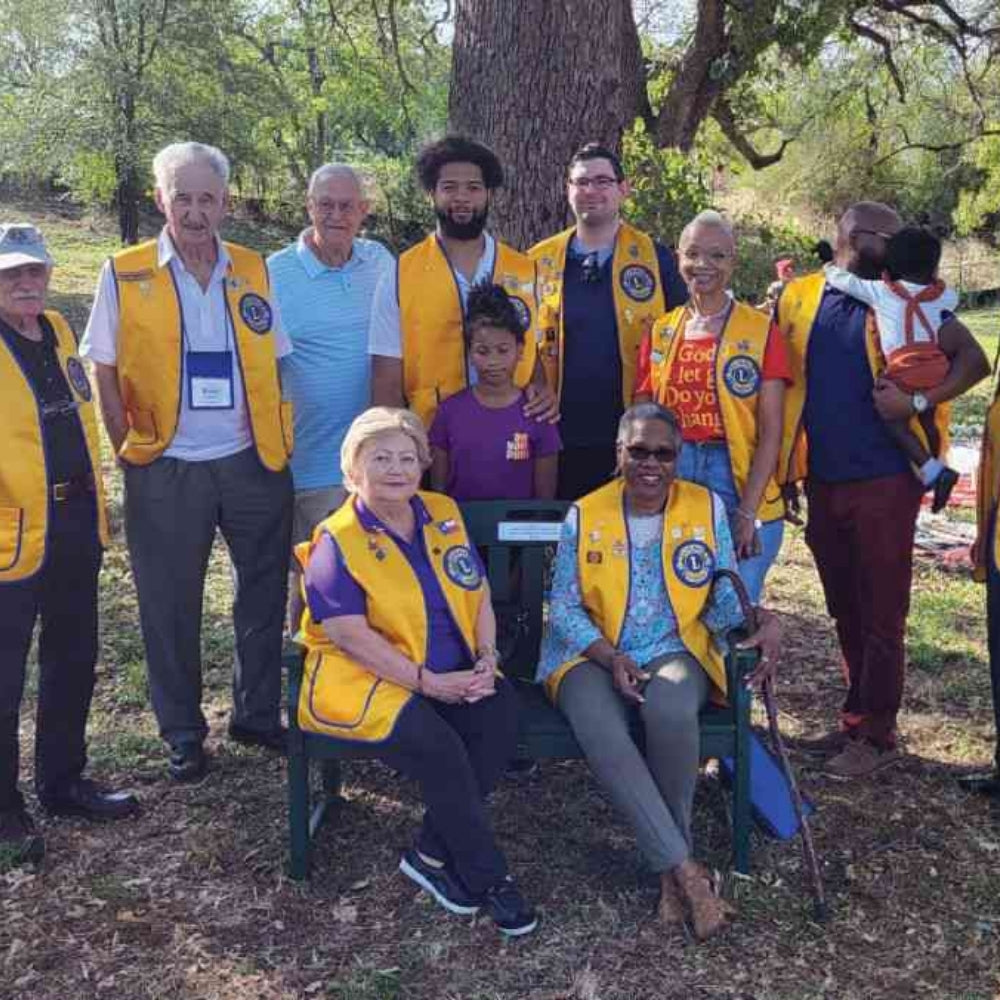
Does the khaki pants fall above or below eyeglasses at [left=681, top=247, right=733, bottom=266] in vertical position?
below

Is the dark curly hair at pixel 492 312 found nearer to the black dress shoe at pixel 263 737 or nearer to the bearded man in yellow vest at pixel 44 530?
the bearded man in yellow vest at pixel 44 530

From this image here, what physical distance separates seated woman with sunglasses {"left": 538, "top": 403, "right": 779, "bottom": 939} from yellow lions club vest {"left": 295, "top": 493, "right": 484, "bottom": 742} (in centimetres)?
37

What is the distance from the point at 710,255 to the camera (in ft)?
12.7

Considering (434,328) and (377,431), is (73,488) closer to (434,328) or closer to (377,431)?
(377,431)

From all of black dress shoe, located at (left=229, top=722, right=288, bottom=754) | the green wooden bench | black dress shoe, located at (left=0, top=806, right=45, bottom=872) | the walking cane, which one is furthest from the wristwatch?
black dress shoe, located at (left=0, top=806, right=45, bottom=872)

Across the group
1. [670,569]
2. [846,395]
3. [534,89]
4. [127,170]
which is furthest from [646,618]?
[127,170]

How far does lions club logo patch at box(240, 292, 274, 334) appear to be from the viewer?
4.05 metres

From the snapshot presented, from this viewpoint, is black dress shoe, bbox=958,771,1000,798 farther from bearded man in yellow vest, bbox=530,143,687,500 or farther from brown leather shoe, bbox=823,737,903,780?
bearded man in yellow vest, bbox=530,143,687,500

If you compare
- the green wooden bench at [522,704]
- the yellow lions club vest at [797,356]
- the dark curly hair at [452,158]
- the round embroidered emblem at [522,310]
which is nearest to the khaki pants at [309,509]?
the green wooden bench at [522,704]

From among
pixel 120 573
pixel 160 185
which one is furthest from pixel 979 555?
pixel 120 573

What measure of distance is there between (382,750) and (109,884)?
1.04 metres

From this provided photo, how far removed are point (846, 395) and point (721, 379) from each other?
524 mm

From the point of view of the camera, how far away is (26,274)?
139 inches

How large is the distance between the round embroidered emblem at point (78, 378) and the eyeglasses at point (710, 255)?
6.65ft
